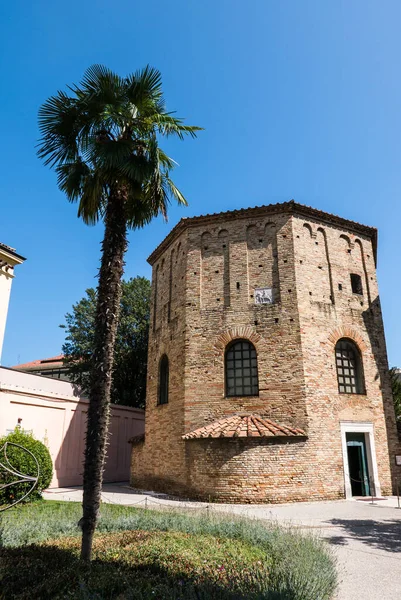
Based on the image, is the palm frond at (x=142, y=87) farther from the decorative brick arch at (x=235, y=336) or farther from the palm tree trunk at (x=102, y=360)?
the decorative brick arch at (x=235, y=336)

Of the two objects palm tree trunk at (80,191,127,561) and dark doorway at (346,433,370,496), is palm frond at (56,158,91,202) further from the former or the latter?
dark doorway at (346,433,370,496)

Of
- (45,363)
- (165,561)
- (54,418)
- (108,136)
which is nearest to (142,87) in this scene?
(108,136)

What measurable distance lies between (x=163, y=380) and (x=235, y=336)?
419 cm

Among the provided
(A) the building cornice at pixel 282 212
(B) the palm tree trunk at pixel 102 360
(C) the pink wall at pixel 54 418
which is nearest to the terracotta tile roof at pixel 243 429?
(C) the pink wall at pixel 54 418

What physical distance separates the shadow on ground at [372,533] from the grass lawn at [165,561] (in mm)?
1863

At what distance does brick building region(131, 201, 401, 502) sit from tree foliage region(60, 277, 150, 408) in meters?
7.31

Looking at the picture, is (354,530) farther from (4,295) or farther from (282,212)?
(4,295)

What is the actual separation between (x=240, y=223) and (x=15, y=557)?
13.6 m

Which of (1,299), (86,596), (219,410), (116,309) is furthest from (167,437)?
(86,596)

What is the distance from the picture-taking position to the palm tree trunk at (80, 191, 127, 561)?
6416mm

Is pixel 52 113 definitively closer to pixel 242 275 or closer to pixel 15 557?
pixel 15 557

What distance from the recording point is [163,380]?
17469mm

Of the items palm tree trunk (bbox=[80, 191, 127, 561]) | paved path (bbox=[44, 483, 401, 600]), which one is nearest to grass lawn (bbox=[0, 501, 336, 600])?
paved path (bbox=[44, 483, 401, 600])

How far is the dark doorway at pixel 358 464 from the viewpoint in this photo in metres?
14.6
